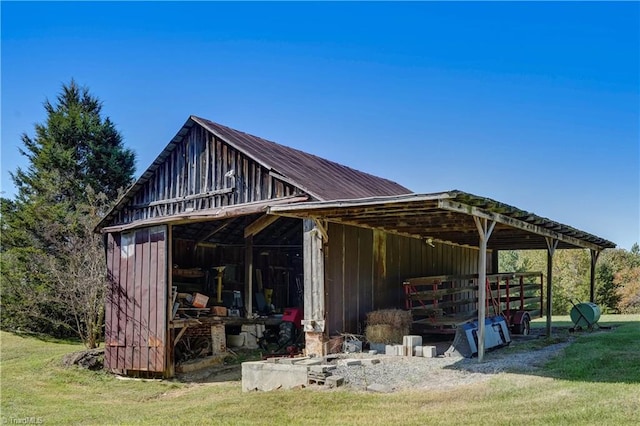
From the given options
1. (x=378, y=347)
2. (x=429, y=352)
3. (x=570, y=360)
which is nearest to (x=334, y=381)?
(x=429, y=352)

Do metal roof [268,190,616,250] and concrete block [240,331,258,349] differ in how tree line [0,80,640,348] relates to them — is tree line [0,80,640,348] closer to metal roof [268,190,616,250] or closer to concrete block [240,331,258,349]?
concrete block [240,331,258,349]

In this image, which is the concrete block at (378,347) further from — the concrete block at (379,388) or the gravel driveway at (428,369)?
the concrete block at (379,388)

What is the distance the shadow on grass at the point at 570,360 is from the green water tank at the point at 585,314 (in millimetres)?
2918

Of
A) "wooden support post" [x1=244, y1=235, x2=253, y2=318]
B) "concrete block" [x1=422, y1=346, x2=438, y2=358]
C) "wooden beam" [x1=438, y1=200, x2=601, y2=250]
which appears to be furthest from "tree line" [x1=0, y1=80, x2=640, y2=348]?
"wooden beam" [x1=438, y1=200, x2=601, y2=250]

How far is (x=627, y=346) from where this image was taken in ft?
37.6

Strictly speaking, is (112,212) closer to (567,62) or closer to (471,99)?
(471,99)

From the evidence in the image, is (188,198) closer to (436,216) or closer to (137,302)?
(137,302)

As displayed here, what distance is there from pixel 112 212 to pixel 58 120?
32.6 feet

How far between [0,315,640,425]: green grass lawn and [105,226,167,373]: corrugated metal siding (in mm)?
1298

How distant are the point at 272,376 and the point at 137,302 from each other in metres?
5.67

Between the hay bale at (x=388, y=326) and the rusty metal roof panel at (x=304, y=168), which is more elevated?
the rusty metal roof panel at (x=304, y=168)

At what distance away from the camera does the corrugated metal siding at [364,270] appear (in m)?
11.9

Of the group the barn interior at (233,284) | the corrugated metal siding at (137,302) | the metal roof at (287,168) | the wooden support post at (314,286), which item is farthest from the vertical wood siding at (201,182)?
the barn interior at (233,284)

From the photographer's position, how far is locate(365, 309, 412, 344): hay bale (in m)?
11.6
